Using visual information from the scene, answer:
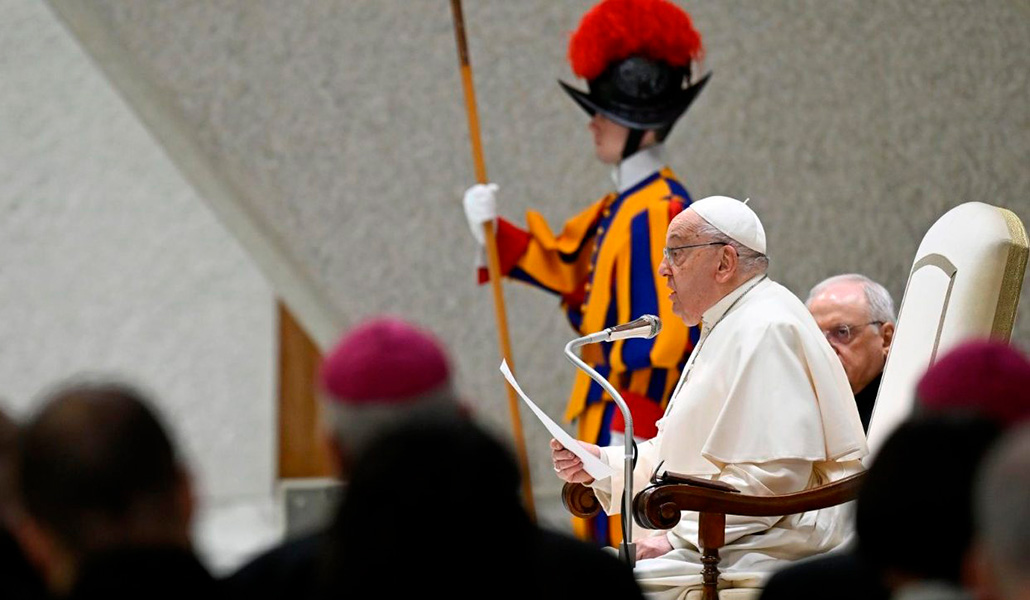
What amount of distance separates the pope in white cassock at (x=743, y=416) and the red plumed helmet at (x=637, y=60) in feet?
3.84

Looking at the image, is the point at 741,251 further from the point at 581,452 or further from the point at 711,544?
the point at 711,544

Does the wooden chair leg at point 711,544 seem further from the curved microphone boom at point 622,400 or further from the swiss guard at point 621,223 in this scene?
the swiss guard at point 621,223

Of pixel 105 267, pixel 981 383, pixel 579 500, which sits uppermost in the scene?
pixel 981 383

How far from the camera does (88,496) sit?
1528 millimetres

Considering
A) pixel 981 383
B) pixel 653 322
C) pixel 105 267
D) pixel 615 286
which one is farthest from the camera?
pixel 105 267

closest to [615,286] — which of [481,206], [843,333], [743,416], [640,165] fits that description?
[640,165]

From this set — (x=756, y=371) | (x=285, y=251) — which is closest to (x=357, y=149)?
(x=285, y=251)

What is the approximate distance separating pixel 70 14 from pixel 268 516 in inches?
120

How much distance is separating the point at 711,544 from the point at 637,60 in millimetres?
2003

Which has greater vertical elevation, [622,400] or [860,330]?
[622,400]

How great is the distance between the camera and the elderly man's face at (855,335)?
150 inches

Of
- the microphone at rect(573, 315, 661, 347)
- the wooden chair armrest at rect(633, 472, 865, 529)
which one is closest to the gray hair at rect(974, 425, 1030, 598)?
the wooden chair armrest at rect(633, 472, 865, 529)

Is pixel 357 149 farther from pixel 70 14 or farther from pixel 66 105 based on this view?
pixel 66 105

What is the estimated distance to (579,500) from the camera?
3330 millimetres
